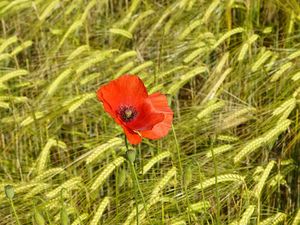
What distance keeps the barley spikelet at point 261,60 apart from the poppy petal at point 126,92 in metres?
0.78

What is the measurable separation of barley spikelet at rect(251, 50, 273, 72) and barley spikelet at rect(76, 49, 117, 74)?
42 cm

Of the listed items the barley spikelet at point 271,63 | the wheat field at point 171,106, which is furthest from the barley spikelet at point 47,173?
the barley spikelet at point 271,63

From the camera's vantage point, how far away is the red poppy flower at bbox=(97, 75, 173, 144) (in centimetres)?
135

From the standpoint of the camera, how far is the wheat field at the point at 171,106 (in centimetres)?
180

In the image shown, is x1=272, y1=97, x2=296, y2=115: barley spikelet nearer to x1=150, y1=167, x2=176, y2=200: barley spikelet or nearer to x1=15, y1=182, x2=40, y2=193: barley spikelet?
x1=150, y1=167, x2=176, y2=200: barley spikelet

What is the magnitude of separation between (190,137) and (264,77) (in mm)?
285

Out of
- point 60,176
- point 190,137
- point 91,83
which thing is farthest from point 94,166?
point 91,83

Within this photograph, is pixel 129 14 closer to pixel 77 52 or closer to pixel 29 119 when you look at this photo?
pixel 77 52

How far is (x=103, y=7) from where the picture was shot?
2738mm

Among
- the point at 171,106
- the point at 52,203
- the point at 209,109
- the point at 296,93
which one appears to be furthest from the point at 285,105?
the point at 52,203

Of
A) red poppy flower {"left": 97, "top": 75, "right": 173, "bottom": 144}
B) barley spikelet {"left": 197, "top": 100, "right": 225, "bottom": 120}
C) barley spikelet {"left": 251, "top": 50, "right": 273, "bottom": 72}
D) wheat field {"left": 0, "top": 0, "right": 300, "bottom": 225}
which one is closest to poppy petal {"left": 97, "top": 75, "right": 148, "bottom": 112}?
red poppy flower {"left": 97, "top": 75, "right": 173, "bottom": 144}

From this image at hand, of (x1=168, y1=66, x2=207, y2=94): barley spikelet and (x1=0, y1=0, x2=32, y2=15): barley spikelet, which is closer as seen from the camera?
(x1=168, y1=66, x2=207, y2=94): barley spikelet

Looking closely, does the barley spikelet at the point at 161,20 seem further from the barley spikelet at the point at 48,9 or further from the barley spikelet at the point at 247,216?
the barley spikelet at the point at 247,216

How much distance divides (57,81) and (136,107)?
2.61ft
